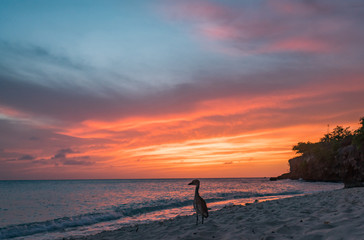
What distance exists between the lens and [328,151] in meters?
74.6

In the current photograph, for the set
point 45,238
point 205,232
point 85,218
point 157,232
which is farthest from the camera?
point 85,218

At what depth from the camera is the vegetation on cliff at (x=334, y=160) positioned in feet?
149

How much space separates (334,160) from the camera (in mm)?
71875

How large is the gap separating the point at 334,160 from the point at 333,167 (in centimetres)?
209

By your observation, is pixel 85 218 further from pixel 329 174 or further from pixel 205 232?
pixel 329 174

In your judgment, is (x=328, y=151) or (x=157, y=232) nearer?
(x=157, y=232)

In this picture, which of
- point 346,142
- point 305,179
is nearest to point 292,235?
point 346,142

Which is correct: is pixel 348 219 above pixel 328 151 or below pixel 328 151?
below

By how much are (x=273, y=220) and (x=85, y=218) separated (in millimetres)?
16138

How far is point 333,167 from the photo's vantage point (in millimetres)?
72000

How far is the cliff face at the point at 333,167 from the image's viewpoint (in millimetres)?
46531

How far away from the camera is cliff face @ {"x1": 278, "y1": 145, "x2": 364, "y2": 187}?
4653 cm

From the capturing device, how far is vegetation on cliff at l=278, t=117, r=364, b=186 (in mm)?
45500

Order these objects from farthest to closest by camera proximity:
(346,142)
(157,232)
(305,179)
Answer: (305,179)
(346,142)
(157,232)
